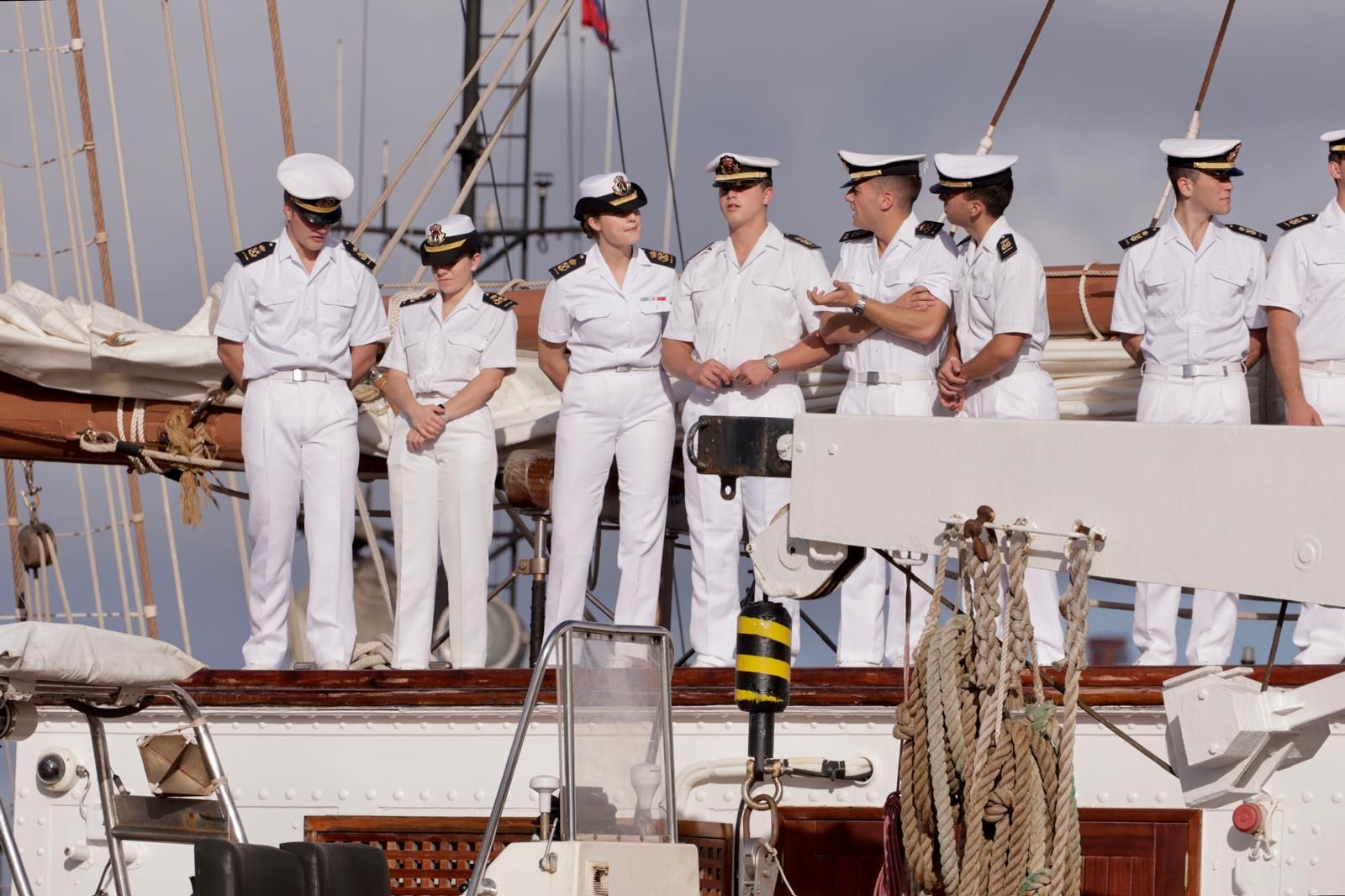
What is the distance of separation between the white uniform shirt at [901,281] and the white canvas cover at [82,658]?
105 inches

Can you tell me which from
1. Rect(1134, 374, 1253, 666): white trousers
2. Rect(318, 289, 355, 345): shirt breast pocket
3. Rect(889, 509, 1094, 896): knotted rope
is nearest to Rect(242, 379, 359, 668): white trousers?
Rect(318, 289, 355, 345): shirt breast pocket

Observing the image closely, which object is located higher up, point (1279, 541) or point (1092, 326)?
point (1092, 326)

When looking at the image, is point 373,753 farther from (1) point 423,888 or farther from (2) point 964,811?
(2) point 964,811

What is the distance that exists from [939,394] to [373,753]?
2.19 metres

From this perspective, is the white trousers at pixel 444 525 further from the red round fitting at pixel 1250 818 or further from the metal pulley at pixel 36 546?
the metal pulley at pixel 36 546

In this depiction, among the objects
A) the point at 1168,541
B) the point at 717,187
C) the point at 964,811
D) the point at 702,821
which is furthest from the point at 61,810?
the point at 1168,541

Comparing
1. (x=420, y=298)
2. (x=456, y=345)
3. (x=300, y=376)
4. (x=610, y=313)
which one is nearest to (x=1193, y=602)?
(x=610, y=313)

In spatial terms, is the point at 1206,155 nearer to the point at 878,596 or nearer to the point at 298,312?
the point at 878,596

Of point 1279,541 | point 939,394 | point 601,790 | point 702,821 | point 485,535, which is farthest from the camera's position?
point 485,535

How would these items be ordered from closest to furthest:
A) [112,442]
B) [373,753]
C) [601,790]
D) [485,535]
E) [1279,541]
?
[1279,541] < [601,790] < [373,753] < [485,535] < [112,442]

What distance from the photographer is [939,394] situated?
6.59m

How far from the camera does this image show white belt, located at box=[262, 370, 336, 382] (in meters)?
6.98

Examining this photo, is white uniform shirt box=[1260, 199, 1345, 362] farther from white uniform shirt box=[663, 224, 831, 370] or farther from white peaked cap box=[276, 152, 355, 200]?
white peaked cap box=[276, 152, 355, 200]

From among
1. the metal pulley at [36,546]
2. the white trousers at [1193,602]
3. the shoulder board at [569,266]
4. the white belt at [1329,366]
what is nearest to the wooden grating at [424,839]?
the white trousers at [1193,602]
